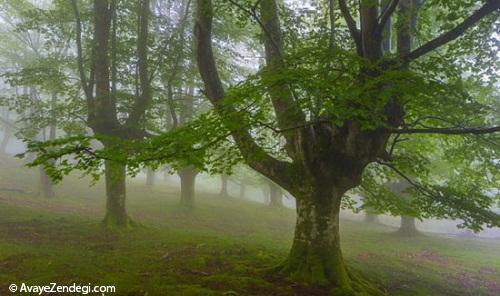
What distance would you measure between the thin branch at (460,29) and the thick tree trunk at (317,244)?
12.4 feet

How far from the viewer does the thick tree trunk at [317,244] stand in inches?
348

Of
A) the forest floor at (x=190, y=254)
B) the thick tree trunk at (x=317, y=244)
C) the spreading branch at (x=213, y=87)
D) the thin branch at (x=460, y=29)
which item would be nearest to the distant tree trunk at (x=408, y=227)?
the forest floor at (x=190, y=254)

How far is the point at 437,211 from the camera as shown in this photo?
10219 millimetres

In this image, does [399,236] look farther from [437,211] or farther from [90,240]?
[90,240]

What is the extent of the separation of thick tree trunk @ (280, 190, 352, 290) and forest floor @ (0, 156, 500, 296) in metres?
0.70

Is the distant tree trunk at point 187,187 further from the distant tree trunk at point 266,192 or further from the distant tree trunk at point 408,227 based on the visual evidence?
the distant tree trunk at point 266,192

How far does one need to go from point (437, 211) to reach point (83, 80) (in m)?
12.6

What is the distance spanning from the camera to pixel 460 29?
23.7ft

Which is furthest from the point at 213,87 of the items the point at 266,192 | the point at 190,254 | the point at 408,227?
the point at 266,192

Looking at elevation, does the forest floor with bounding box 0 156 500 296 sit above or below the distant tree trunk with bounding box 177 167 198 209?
below

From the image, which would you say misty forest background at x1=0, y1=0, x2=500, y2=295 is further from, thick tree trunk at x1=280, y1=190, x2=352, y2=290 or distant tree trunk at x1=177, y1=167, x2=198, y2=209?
distant tree trunk at x1=177, y1=167, x2=198, y2=209

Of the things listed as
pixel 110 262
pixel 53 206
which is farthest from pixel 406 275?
pixel 53 206

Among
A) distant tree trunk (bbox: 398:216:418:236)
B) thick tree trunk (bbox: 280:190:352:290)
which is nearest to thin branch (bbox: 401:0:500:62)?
thick tree trunk (bbox: 280:190:352:290)

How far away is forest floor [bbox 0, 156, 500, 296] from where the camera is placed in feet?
27.7
